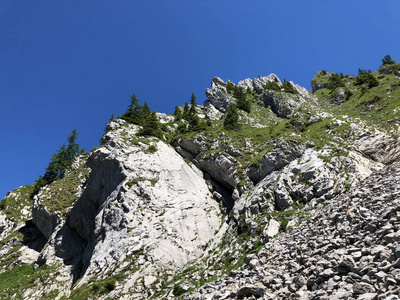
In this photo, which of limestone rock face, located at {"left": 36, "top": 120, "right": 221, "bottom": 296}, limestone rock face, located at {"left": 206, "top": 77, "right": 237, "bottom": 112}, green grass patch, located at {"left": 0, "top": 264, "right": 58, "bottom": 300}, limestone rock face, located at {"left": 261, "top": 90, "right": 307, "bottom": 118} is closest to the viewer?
limestone rock face, located at {"left": 36, "top": 120, "right": 221, "bottom": 296}

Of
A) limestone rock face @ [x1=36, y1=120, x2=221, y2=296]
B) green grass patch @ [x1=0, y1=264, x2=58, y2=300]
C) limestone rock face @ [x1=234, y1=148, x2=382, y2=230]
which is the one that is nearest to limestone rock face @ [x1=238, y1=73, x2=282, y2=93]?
limestone rock face @ [x1=36, y1=120, x2=221, y2=296]

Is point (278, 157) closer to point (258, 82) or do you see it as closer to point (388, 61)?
point (258, 82)

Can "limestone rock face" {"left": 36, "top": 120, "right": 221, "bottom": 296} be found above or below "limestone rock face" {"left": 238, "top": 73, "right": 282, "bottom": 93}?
below

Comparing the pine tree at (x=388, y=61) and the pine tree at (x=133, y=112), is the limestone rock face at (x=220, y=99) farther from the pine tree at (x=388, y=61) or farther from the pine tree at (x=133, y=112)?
the pine tree at (x=388, y=61)

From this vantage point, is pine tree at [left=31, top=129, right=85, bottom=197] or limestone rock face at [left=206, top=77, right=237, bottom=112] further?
limestone rock face at [left=206, top=77, right=237, bottom=112]

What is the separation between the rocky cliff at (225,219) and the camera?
8.39 m

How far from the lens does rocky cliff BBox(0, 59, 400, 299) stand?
8391 mm

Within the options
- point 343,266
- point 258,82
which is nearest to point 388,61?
point 258,82

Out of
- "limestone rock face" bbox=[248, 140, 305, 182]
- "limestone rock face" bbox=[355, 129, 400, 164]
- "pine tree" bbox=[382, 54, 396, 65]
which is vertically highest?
"pine tree" bbox=[382, 54, 396, 65]

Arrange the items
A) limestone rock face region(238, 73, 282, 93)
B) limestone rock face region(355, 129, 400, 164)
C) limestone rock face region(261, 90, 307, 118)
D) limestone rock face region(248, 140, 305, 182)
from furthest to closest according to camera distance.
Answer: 1. limestone rock face region(238, 73, 282, 93)
2. limestone rock face region(261, 90, 307, 118)
3. limestone rock face region(248, 140, 305, 182)
4. limestone rock face region(355, 129, 400, 164)

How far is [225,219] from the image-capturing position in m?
Result: 31.9

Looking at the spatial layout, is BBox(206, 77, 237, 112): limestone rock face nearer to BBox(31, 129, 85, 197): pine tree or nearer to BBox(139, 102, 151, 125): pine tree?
BBox(139, 102, 151, 125): pine tree

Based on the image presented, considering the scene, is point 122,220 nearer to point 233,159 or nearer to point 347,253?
point 233,159

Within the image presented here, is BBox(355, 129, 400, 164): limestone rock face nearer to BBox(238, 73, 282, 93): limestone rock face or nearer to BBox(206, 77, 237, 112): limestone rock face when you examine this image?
BBox(206, 77, 237, 112): limestone rock face
